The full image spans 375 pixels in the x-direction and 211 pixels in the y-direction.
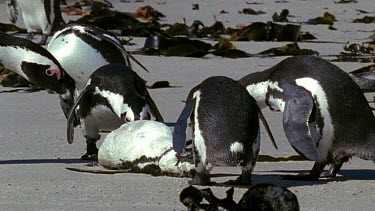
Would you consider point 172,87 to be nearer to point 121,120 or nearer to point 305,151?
point 121,120

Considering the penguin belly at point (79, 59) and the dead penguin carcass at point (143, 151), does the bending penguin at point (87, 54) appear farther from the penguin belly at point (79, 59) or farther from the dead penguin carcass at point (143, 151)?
the dead penguin carcass at point (143, 151)

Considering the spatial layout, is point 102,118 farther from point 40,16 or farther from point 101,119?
point 40,16

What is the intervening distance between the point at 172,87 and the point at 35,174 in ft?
10.9

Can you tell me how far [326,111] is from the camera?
536 centimetres

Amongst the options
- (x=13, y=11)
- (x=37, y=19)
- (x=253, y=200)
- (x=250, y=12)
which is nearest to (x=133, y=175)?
(x=253, y=200)

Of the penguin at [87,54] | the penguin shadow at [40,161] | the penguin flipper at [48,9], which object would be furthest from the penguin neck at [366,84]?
the penguin flipper at [48,9]

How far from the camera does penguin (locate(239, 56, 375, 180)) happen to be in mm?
5312

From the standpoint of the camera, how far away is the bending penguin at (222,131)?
16.3 ft

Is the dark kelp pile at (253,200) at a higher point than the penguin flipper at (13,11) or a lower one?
higher

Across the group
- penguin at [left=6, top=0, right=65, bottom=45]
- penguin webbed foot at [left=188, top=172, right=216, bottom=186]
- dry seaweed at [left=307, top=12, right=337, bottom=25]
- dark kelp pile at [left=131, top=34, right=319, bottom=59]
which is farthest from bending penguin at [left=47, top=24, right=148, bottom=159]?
dry seaweed at [left=307, top=12, right=337, bottom=25]

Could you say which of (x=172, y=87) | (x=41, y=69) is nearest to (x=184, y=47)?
(x=172, y=87)

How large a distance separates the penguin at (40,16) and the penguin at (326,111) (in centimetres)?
699

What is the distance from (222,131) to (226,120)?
2.4 inches

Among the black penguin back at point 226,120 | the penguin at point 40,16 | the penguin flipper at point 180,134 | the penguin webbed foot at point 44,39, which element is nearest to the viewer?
the black penguin back at point 226,120
